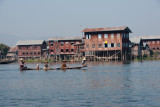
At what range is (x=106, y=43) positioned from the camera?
7388 centimetres

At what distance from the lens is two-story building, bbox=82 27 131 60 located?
2864 inches

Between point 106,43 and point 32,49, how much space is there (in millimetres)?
34618

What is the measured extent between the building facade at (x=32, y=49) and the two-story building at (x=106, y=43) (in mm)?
27881

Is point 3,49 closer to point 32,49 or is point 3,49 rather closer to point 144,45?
point 32,49

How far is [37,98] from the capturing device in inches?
785

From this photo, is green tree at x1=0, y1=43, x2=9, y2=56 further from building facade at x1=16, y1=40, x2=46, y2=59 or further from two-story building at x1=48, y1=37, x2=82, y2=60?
two-story building at x1=48, y1=37, x2=82, y2=60

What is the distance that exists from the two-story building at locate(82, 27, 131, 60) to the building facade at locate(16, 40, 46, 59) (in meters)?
27.9

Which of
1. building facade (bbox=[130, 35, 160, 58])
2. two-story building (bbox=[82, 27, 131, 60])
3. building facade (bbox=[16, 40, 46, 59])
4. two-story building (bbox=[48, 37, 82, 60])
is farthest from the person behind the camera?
building facade (bbox=[16, 40, 46, 59])

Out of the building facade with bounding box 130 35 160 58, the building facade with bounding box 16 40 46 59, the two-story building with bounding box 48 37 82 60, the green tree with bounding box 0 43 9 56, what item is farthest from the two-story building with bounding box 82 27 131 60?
the green tree with bounding box 0 43 9 56

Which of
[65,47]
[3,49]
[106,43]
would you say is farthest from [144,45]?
[3,49]

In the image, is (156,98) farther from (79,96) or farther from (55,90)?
(55,90)

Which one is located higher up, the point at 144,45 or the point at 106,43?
the point at 144,45

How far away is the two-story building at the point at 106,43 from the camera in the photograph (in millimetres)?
72750

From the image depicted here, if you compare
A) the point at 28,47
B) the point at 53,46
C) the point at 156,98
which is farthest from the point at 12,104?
the point at 28,47
